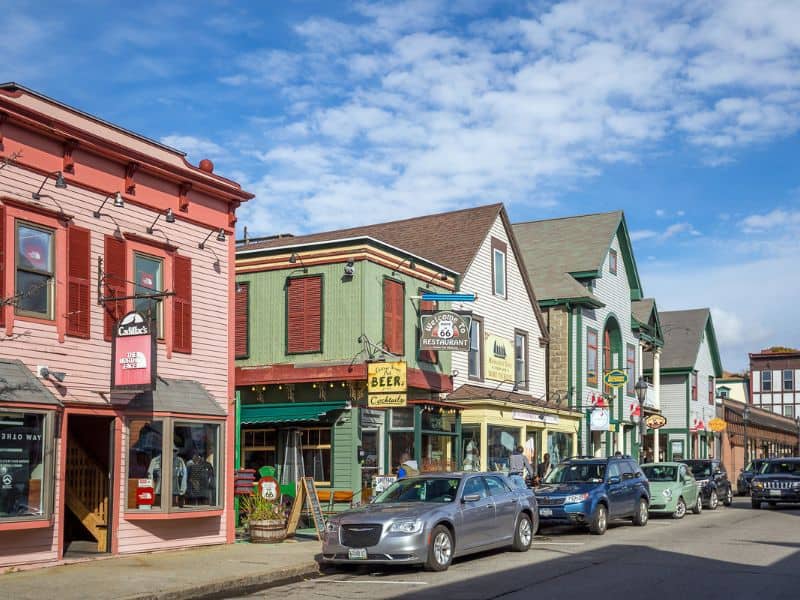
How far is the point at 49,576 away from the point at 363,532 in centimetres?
443

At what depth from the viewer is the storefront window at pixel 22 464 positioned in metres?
14.3

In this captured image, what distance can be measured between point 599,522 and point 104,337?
35.1 feet

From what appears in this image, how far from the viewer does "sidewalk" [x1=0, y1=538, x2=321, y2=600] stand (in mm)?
12906

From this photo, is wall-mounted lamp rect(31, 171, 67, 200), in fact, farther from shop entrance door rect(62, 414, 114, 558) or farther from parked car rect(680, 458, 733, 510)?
parked car rect(680, 458, 733, 510)

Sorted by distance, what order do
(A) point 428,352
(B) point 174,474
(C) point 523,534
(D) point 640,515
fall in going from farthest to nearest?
1. (A) point 428,352
2. (D) point 640,515
3. (C) point 523,534
4. (B) point 174,474

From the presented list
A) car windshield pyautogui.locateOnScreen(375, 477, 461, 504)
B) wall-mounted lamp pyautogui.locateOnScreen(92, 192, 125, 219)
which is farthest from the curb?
wall-mounted lamp pyautogui.locateOnScreen(92, 192, 125, 219)

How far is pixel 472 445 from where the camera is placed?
2834cm

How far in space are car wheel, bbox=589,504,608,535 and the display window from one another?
25.4ft

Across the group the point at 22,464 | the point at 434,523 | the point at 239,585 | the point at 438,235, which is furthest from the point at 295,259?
the point at 239,585

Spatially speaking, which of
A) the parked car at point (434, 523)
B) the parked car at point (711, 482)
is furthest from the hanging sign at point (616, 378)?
the parked car at point (434, 523)

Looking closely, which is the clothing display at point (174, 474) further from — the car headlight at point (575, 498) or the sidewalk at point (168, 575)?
the car headlight at point (575, 498)

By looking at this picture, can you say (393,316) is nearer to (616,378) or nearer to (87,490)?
(87,490)

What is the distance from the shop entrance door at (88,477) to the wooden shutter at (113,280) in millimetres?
1637

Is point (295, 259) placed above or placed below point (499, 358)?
above
